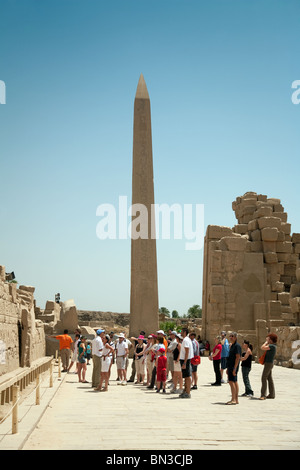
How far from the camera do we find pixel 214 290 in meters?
24.0

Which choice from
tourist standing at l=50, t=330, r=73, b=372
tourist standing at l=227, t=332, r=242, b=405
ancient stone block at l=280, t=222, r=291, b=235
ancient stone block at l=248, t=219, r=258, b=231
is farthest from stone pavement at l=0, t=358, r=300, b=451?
ancient stone block at l=280, t=222, r=291, b=235

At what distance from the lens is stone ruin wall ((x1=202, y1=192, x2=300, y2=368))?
2408 cm

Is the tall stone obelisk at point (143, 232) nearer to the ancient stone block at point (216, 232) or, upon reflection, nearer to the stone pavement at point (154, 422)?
the ancient stone block at point (216, 232)

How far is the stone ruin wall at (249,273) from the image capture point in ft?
79.0

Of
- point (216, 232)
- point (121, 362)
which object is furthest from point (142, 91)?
point (121, 362)

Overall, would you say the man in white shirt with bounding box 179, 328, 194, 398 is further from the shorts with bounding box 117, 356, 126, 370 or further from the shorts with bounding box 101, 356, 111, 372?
the shorts with bounding box 117, 356, 126, 370

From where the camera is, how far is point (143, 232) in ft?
65.2

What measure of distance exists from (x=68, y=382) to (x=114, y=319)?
26363mm

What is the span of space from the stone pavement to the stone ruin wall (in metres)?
12.8

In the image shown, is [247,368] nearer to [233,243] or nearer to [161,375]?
[161,375]

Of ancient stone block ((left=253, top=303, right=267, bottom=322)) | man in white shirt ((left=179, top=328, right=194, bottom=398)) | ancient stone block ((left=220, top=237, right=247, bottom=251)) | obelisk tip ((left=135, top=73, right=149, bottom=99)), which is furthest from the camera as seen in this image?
ancient stone block ((left=220, top=237, right=247, bottom=251))

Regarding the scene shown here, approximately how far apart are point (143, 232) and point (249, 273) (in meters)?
6.84

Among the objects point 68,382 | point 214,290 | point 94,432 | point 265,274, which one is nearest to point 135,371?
point 68,382
